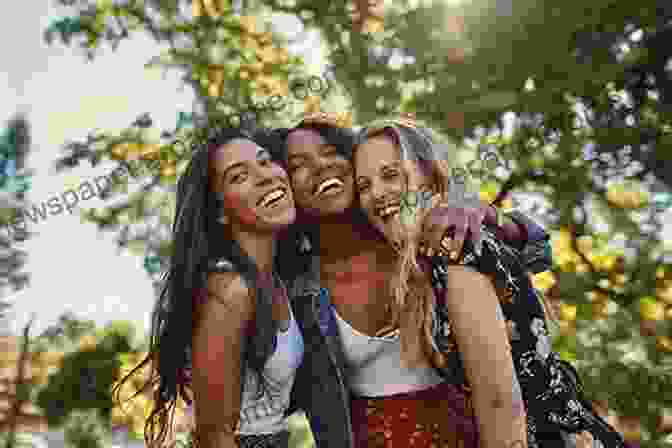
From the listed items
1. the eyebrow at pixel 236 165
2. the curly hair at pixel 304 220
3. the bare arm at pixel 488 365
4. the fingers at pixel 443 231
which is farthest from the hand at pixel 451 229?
the eyebrow at pixel 236 165

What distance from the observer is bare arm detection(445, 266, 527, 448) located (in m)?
1.88

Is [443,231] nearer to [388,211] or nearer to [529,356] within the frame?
[388,211]

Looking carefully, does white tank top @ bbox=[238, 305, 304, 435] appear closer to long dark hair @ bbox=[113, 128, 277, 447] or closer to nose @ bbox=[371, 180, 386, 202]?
long dark hair @ bbox=[113, 128, 277, 447]

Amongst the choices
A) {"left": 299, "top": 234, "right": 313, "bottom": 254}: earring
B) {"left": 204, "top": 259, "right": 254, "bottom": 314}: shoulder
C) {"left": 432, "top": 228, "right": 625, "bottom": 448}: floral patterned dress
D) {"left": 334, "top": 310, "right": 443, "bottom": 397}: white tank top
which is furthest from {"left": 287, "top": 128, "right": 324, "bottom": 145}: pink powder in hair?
{"left": 432, "top": 228, "right": 625, "bottom": 448}: floral patterned dress

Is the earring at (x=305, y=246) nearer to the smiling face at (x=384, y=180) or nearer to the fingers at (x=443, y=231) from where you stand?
the smiling face at (x=384, y=180)

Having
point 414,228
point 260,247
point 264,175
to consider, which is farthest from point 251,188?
point 414,228

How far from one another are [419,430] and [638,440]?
9.66 ft

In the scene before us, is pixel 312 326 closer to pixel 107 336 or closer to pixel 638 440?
pixel 638 440

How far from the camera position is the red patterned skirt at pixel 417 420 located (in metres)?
2.30

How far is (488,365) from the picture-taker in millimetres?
1876

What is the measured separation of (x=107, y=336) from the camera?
28.7 feet

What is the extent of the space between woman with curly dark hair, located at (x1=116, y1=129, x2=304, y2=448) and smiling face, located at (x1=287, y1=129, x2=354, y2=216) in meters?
0.10

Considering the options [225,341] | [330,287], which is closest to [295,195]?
[330,287]

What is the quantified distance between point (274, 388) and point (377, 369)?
43 centimetres
